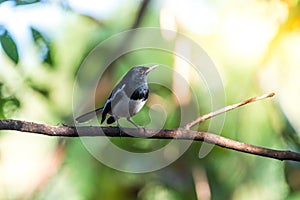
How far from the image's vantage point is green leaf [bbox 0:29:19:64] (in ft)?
1.90

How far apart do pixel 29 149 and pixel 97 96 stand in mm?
115

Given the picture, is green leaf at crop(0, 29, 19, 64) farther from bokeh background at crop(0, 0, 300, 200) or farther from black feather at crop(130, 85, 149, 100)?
black feather at crop(130, 85, 149, 100)

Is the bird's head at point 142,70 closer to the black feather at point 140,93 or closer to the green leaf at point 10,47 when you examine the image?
the black feather at point 140,93

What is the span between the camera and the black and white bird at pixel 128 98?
0.75 m

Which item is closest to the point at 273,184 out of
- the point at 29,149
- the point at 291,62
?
the point at 291,62

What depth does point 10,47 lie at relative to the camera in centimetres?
58

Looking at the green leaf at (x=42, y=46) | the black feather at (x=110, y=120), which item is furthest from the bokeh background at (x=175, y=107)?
the black feather at (x=110, y=120)

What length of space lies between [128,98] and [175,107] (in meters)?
0.22

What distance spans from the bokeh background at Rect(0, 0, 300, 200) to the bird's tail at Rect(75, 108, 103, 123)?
0.06ft

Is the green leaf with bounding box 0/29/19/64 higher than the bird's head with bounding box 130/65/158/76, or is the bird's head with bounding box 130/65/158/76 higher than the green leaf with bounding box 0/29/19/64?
the green leaf with bounding box 0/29/19/64

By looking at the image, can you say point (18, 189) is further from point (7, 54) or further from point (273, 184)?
point (273, 184)

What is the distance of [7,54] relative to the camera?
581 mm

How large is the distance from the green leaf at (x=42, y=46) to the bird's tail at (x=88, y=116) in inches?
2.9

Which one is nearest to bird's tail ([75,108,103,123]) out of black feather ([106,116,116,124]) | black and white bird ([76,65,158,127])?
black and white bird ([76,65,158,127])
